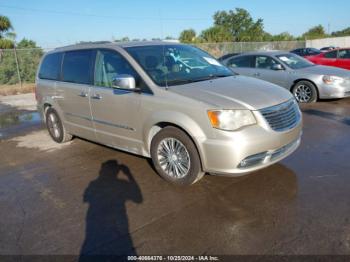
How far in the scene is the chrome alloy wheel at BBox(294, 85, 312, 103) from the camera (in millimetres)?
9422

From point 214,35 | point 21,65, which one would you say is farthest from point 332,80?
point 214,35

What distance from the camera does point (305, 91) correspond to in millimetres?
9492

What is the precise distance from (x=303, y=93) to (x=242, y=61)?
221 centimetres

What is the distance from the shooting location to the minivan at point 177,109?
387 cm

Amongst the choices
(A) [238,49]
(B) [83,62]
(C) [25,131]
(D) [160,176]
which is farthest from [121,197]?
(A) [238,49]

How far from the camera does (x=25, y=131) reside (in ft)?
27.5

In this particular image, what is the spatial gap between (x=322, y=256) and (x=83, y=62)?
177 inches

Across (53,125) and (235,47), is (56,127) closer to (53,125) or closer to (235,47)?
(53,125)

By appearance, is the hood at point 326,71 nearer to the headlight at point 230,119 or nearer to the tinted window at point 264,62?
the tinted window at point 264,62

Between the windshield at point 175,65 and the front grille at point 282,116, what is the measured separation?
115cm

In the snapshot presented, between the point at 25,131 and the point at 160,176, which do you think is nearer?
the point at 160,176

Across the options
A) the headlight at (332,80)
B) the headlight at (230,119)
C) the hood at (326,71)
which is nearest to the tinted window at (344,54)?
the hood at (326,71)

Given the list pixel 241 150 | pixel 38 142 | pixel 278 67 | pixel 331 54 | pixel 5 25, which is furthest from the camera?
pixel 5 25

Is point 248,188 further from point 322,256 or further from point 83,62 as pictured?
point 83,62
